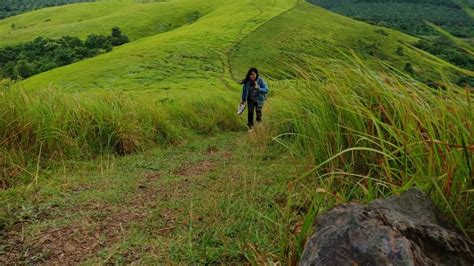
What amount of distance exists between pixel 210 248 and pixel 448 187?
155 centimetres

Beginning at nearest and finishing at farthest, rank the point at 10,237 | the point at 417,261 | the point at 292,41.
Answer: the point at 417,261
the point at 10,237
the point at 292,41

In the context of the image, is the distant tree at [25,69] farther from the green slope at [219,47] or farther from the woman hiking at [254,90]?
the woman hiking at [254,90]

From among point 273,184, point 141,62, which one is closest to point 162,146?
point 273,184

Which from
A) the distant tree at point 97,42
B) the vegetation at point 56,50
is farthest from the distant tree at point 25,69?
the distant tree at point 97,42

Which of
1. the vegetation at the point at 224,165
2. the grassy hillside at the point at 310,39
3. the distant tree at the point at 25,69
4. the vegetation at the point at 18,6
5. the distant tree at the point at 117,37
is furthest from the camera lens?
the vegetation at the point at 18,6

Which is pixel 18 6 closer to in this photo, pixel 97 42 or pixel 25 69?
pixel 97 42

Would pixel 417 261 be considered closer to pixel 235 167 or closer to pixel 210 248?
pixel 210 248

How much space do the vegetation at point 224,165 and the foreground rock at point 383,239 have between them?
0.73 feet

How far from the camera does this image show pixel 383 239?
1678 millimetres

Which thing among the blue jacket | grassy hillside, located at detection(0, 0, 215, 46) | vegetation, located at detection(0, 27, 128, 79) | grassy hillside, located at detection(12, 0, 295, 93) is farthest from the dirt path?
grassy hillside, located at detection(0, 0, 215, 46)

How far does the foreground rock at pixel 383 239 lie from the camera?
1.65m

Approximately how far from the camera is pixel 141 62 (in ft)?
128

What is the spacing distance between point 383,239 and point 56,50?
6353 centimetres

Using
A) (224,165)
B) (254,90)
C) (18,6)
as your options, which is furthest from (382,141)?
(18,6)
